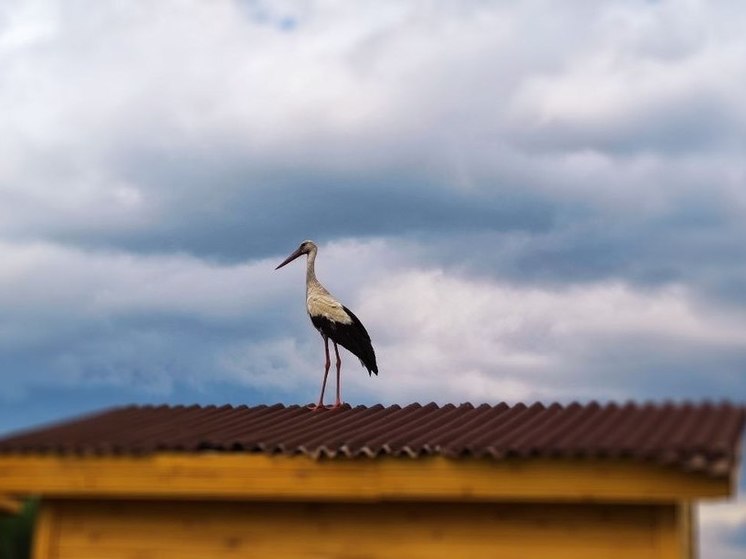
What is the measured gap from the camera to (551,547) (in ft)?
28.6

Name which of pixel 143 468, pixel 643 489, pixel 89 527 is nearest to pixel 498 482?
pixel 643 489

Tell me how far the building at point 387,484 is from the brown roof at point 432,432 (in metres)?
0.02

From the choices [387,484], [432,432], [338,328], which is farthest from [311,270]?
[387,484]

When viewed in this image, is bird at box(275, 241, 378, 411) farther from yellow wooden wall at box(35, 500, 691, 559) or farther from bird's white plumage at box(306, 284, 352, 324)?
yellow wooden wall at box(35, 500, 691, 559)

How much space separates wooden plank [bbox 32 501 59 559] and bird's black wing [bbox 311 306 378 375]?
13.8 ft

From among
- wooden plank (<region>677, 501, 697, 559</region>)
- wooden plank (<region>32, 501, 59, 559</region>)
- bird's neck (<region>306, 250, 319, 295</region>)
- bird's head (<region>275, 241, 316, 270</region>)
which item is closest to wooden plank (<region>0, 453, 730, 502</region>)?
wooden plank (<region>32, 501, 59, 559</region>)

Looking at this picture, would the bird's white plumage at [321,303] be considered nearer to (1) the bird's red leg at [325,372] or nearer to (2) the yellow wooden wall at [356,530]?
(1) the bird's red leg at [325,372]

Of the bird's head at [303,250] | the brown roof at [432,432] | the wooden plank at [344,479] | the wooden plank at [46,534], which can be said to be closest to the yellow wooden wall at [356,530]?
the wooden plank at [46,534]

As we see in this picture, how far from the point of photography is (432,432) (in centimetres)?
974

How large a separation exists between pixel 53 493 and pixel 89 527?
538 millimetres

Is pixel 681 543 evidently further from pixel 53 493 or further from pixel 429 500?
pixel 53 493

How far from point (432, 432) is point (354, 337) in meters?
3.29

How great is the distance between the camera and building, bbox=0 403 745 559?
27.1 ft

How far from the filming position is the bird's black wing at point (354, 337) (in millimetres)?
12820
